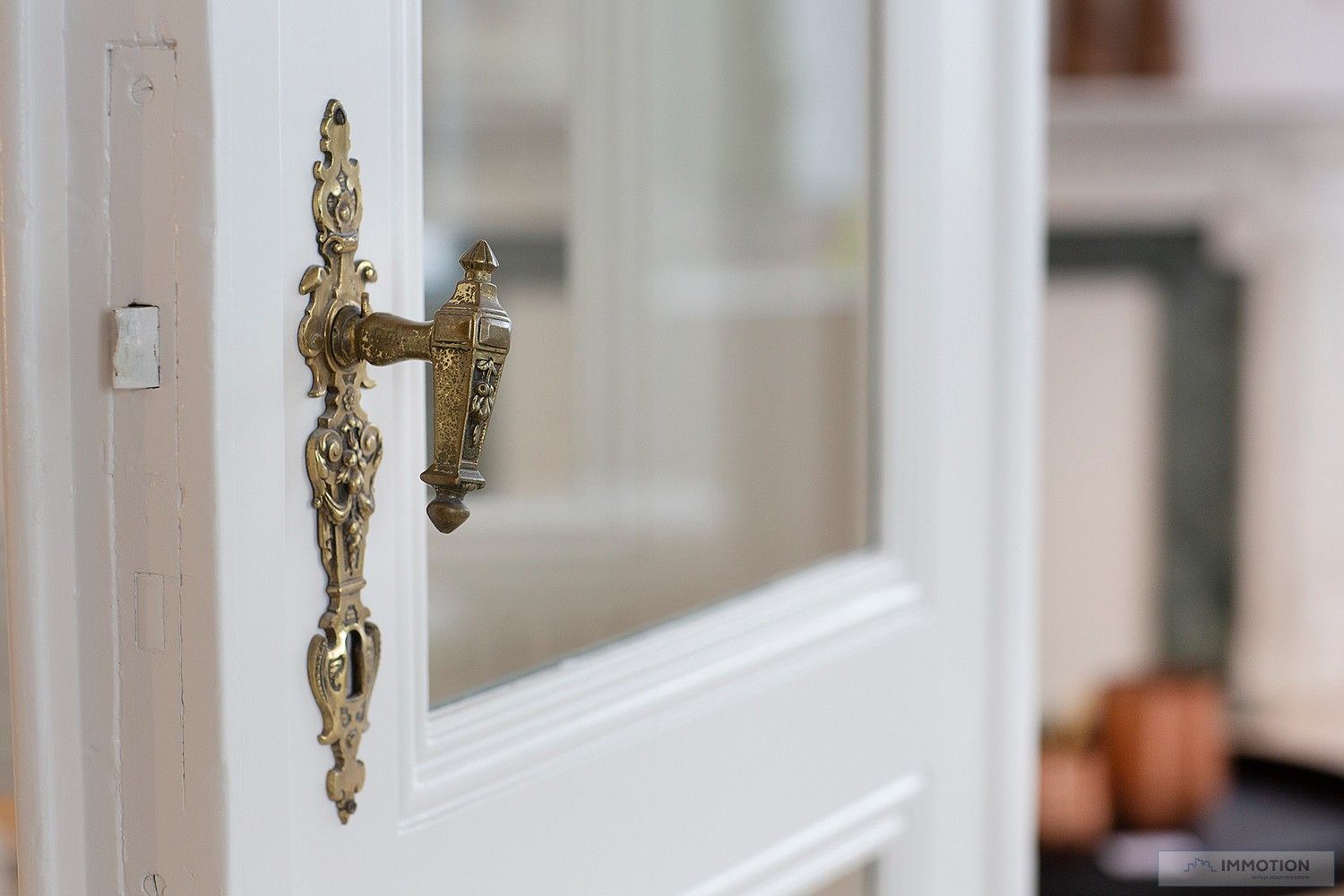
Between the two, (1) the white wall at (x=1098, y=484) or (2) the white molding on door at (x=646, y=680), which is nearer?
(2) the white molding on door at (x=646, y=680)

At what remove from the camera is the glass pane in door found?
0.67 m

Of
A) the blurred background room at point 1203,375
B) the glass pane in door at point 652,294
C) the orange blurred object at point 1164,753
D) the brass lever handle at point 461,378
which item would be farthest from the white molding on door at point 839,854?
the blurred background room at point 1203,375

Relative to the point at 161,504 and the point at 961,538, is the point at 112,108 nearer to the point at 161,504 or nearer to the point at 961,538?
the point at 161,504

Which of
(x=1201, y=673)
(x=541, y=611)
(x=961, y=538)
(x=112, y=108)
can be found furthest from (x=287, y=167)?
(x=1201, y=673)

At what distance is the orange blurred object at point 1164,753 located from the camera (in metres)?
1.83

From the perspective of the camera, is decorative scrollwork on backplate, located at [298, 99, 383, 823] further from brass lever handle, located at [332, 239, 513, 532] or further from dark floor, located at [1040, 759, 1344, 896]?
dark floor, located at [1040, 759, 1344, 896]

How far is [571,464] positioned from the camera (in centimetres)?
111

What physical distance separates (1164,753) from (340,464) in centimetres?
173

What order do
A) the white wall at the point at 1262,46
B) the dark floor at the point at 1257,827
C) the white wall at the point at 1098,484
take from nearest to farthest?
the dark floor at the point at 1257,827
the white wall at the point at 1262,46
the white wall at the point at 1098,484

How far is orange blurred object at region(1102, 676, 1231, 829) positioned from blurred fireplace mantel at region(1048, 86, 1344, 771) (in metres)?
0.34

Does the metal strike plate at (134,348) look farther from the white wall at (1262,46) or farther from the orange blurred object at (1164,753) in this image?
the white wall at (1262,46)

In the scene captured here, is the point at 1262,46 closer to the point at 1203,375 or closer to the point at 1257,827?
the point at 1203,375

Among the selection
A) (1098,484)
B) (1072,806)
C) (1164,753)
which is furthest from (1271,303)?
(1072,806)

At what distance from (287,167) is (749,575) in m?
0.37
